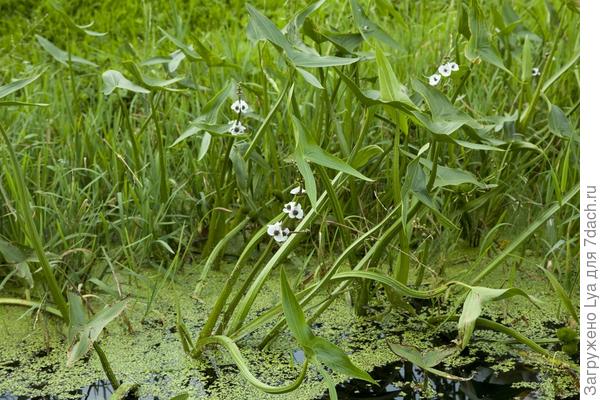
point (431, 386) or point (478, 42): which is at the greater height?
point (478, 42)

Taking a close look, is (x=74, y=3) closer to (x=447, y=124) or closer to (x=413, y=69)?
(x=413, y=69)

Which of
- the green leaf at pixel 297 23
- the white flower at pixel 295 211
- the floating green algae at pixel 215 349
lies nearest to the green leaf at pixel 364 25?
the green leaf at pixel 297 23

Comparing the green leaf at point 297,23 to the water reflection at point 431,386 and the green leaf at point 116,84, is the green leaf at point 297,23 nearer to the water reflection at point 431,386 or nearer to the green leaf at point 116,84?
the green leaf at point 116,84

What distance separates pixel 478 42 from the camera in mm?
1892

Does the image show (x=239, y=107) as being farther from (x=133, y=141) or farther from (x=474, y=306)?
(x=474, y=306)

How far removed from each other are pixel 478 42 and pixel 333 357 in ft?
2.57

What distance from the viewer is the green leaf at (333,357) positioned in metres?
1.39

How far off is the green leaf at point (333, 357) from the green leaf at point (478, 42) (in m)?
0.73

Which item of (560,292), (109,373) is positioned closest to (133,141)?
(109,373)

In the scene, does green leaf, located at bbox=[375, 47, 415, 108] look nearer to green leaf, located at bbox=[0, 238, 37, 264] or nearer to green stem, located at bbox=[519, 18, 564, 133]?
green stem, located at bbox=[519, 18, 564, 133]

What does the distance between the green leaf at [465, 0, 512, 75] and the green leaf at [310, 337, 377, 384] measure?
2.39ft

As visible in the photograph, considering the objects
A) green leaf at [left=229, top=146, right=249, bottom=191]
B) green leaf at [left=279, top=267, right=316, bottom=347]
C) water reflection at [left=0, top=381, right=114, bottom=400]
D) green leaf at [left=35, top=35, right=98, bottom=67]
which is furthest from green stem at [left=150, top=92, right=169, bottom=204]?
green leaf at [left=279, top=267, right=316, bottom=347]

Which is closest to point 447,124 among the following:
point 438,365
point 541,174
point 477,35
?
point 477,35

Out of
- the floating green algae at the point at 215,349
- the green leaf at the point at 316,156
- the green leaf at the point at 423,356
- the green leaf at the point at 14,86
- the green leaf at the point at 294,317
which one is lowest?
the floating green algae at the point at 215,349
